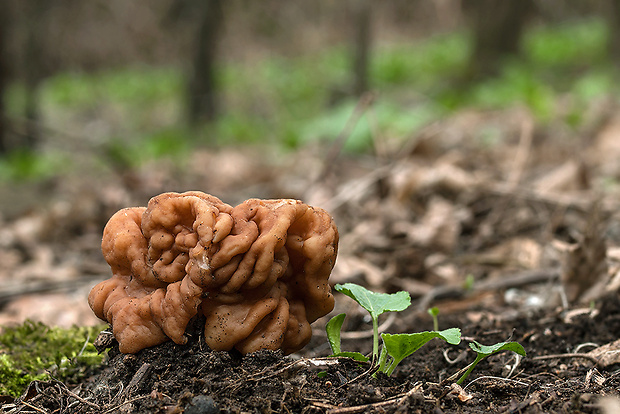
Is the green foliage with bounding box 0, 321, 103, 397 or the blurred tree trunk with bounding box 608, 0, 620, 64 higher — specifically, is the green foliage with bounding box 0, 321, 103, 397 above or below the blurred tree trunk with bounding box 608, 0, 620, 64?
below

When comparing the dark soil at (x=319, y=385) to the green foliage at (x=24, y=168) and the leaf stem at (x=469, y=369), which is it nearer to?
the leaf stem at (x=469, y=369)

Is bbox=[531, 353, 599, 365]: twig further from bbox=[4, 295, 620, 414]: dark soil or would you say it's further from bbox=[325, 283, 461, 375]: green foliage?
bbox=[325, 283, 461, 375]: green foliage

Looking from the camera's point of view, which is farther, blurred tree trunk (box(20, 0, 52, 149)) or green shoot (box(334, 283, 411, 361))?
blurred tree trunk (box(20, 0, 52, 149))

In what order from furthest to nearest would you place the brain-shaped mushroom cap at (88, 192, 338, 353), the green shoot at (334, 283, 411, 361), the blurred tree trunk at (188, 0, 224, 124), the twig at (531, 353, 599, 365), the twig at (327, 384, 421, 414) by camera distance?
1. the blurred tree trunk at (188, 0, 224, 124)
2. the twig at (531, 353, 599, 365)
3. the green shoot at (334, 283, 411, 361)
4. the brain-shaped mushroom cap at (88, 192, 338, 353)
5. the twig at (327, 384, 421, 414)

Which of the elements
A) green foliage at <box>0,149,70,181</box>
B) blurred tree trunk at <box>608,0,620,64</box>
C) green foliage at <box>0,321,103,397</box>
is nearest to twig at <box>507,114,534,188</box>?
green foliage at <box>0,321,103,397</box>

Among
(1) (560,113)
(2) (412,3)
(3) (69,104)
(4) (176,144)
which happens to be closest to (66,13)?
(3) (69,104)

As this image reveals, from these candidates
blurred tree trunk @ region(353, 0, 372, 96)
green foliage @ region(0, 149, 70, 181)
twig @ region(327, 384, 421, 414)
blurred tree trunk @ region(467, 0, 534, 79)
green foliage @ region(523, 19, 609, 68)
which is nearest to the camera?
twig @ region(327, 384, 421, 414)

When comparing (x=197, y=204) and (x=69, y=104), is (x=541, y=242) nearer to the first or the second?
(x=197, y=204)

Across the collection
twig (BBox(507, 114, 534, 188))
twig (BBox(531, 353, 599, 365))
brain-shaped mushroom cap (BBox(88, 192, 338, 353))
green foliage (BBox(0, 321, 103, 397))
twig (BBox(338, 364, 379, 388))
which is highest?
brain-shaped mushroom cap (BBox(88, 192, 338, 353))

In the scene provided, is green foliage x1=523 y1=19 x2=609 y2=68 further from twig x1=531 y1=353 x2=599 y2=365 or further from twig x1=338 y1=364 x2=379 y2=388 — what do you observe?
twig x1=338 y1=364 x2=379 y2=388
